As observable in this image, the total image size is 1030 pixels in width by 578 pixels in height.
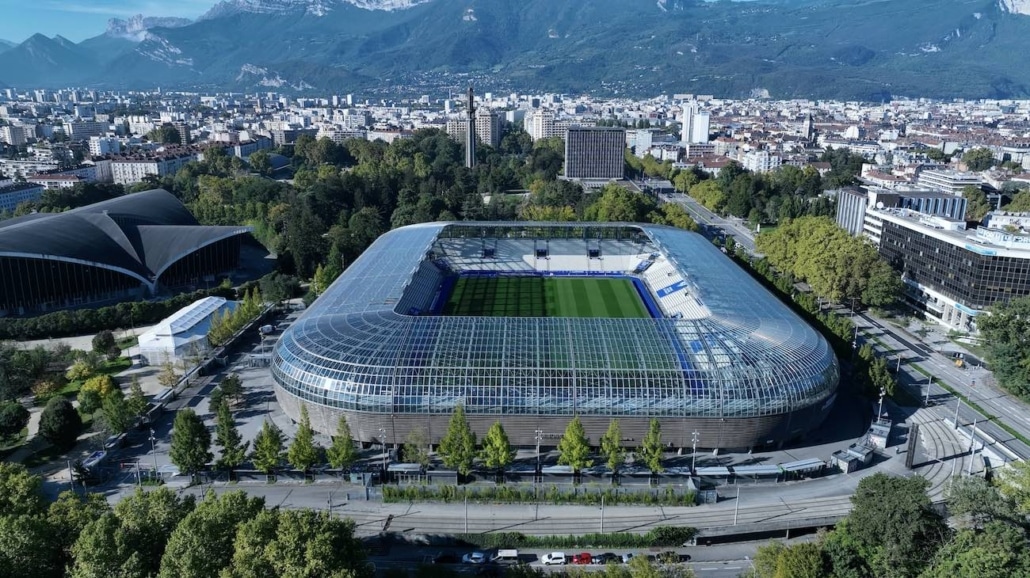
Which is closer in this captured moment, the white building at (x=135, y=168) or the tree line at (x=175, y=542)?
the tree line at (x=175, y=542)

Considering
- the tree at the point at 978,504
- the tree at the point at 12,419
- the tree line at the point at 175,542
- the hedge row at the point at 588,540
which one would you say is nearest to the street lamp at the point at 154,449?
the tree at the point at 12,419

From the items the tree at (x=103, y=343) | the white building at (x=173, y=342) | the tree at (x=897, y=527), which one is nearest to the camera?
the tree at (x=897, y=527)

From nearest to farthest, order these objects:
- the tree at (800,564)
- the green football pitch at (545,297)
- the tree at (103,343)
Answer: the tree at (800,564) → the tree at (103,343) → the green football pitch at (545,297)

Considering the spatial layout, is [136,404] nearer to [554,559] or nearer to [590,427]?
[590,427]

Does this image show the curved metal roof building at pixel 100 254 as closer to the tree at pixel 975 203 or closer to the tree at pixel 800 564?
the tree at pixel 800 564

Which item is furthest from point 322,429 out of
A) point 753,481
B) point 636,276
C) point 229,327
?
point 636,276

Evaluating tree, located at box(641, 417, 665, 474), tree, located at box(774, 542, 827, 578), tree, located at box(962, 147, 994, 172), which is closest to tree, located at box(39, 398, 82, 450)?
tree, located at box(641, 417, 665, 474)

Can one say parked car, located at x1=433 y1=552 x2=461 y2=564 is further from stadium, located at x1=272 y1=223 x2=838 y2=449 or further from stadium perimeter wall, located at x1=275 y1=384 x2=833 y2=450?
stadium, located at x1=272 y1=223 x2=838 y2=449
